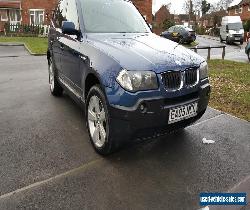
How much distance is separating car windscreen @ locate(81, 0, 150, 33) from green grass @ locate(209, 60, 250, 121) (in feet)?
7.61

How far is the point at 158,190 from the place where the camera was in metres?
3.34

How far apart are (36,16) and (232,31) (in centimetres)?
2028

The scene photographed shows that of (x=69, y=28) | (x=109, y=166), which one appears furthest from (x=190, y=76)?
(x=69, y=28)

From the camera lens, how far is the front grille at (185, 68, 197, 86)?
3826mm

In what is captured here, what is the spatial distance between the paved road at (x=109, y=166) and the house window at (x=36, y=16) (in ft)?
100

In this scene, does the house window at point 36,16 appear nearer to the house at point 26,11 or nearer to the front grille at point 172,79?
the house at point 26,11

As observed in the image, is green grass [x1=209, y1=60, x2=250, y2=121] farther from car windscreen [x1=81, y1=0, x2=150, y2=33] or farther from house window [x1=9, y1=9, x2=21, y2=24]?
house window [x1=9, y1=9, x2=21, y2=24]

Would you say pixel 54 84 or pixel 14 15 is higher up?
pixel 14 15

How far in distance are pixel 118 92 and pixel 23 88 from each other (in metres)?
4.82

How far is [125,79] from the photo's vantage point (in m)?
3.51

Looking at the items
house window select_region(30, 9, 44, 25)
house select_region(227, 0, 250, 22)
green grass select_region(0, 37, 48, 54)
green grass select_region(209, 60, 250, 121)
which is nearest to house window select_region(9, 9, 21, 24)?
house window select_region(30, 9, 44, 25)

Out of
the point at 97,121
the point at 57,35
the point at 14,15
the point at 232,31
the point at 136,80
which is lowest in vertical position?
the point at 97,121

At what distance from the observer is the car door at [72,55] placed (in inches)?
181

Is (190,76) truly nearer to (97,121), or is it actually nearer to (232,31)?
(97,121)
